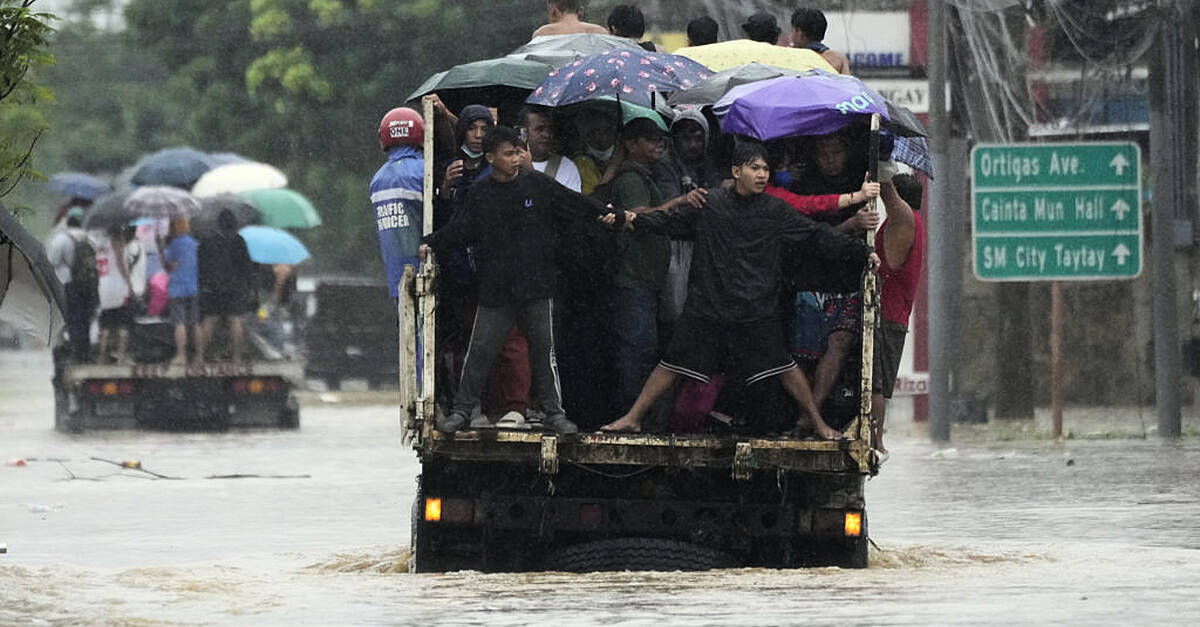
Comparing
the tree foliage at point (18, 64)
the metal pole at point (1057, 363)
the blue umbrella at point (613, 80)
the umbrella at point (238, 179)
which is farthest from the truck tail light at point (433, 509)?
the umbrella at point (238, 179)

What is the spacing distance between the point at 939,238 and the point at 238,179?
1284 centimetres

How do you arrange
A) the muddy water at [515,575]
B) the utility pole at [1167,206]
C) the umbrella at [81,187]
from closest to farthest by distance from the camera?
the muddy water at [515,575] < the utility pole at [1167,206] < the umbrella at [81,187]

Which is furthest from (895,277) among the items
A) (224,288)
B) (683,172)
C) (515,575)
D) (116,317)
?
(116,317)

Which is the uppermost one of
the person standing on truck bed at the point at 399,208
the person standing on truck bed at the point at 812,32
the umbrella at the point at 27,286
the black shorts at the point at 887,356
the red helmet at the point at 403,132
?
the person standing on truck bed at the point at 812,32

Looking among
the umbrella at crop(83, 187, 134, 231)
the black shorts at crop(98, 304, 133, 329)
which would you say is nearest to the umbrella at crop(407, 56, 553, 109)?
the black shorts at crop(98, 304, 133, 329)

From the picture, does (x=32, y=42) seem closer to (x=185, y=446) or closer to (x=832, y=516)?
(x=832, y=516)

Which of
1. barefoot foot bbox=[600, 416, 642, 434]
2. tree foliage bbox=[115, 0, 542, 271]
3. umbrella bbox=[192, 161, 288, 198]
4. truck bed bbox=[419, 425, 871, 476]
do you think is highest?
tree foliage bbox=[115, 0, 542, 271]

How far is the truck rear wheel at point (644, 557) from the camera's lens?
11.3m

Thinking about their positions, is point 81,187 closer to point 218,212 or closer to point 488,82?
point 218,212

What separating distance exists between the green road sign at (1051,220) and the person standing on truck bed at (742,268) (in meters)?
12.7

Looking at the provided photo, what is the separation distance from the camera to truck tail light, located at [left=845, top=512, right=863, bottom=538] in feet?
37.3

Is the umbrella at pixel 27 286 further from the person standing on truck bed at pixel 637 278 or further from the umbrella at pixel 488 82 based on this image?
the person standing on truck bed at pixel 637 278

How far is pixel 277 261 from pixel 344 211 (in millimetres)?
11338

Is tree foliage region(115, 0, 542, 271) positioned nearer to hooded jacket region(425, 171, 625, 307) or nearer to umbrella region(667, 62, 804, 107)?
umbrella region(667, 62, 804, 107)
